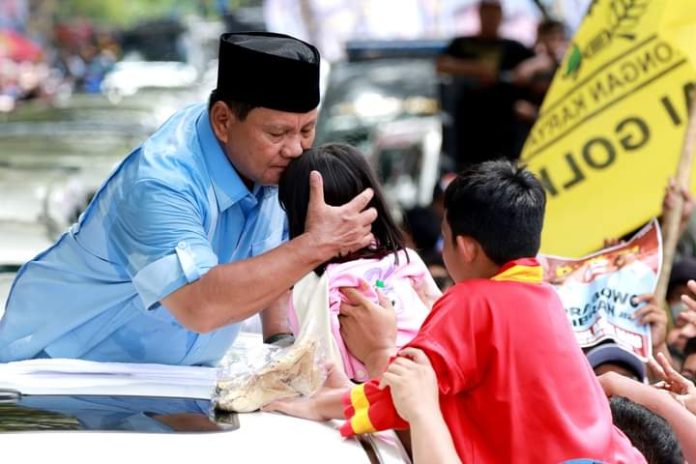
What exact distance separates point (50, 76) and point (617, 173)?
36.8 m

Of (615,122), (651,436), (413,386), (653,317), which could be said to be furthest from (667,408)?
(615,122)

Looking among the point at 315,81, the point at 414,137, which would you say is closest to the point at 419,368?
the point at 315,81

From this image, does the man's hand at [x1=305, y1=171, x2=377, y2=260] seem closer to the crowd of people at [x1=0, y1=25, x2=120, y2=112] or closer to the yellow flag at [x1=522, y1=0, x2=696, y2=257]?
the yellow flag at [x1=522, y1=0, x2=696, y2=257]

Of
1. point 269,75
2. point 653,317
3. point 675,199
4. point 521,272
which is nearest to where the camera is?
point 521,272

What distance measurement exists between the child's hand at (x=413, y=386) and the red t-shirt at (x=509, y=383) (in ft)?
0.11

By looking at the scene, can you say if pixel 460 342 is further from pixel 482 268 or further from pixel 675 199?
pixel 675 199

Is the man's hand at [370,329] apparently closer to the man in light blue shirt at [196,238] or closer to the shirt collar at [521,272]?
the man in light blue shirt at [196,238]

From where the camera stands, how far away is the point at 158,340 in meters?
3.62

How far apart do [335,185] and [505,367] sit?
30.4 inches

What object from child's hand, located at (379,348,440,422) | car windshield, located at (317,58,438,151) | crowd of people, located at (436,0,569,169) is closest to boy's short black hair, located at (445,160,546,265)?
child's hand, located at (379,348,440,422)

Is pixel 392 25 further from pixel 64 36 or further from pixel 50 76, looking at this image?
pixel 64 36

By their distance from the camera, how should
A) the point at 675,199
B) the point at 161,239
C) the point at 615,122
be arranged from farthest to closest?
1. the point at 615,122
2. the point at 675,199
3. the point at 161,239

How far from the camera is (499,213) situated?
3.02m

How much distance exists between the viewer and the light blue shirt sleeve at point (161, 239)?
3.23 meters
